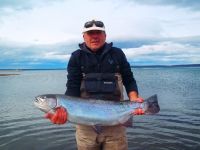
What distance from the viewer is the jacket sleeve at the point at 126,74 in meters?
6.48

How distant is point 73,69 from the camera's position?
6445 mm

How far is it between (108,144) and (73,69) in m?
1.58

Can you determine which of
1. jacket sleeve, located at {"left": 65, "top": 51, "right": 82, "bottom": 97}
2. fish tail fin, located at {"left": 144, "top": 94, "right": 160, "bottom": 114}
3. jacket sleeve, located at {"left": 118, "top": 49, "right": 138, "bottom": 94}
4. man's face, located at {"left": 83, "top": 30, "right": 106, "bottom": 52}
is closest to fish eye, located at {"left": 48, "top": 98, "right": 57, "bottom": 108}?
jacket sleeve, located at {"left": 65, "top": 51, "right": 82, "bottom": 97}

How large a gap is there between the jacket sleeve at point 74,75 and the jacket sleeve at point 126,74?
0.83 m

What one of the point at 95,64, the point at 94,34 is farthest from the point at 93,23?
the point at 95,64

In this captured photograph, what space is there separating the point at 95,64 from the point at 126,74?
26.9 inches

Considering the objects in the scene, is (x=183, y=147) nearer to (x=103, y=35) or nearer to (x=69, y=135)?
(x=69, y=135)

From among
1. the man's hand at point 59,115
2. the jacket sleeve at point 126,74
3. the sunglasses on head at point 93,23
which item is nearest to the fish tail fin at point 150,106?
the jacket sleeve at point 126,74

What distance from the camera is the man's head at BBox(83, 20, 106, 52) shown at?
6.14m

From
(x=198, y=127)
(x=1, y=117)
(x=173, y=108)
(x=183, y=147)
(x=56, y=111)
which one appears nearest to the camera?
(x=56, y=111)

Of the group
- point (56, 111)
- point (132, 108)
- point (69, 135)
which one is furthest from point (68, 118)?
point (69, 135)

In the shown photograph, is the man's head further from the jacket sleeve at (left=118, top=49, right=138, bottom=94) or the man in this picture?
the jacket sleeve at (left=118, top=49, right=138, bottom=94)

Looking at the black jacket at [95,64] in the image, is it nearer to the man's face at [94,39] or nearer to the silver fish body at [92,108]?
the man's face at [94,39]

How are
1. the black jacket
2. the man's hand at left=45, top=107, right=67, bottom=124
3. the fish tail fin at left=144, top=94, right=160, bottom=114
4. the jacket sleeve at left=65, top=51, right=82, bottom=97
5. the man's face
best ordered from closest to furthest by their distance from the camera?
1. the man's hand at left=45, top=107, right=67, bottom=124
2. the fish tail fin at left=144, top=94, right=160, bottom=114
3. the man's face
4. the black jacket
5. the jacket sleeve at left=65, top=51, right=82, bottom=97
